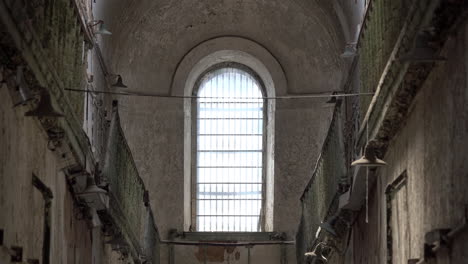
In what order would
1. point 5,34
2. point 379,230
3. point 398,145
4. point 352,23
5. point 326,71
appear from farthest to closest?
point 326,71
point 352,23
point 379,230
point 398,145
point 5,34

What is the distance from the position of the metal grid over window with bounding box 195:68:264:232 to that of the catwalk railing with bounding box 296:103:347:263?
3530mm

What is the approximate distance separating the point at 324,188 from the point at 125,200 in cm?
359

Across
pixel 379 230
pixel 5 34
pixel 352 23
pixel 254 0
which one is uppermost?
pixel 254 0

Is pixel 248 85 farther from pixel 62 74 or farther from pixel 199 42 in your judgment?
pixel 62 74

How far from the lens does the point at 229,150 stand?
93.8 feet

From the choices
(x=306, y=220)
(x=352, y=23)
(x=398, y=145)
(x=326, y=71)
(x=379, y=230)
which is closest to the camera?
(x=398, y=145)

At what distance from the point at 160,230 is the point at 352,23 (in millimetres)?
8173

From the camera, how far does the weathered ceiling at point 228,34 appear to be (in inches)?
1002

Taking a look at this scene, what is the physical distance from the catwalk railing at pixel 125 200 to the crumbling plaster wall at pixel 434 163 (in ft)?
18.1

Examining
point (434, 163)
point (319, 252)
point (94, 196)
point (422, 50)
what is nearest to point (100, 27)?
point (94, 196)

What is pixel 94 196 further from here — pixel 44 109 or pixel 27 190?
pixel 44 109

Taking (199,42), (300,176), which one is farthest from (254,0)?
(300,176)

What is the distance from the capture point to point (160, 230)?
89.6ft

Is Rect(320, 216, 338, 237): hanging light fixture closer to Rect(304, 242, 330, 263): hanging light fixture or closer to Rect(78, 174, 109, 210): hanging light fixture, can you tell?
Rect(304, 242, 330, 263): hanging light fixture
